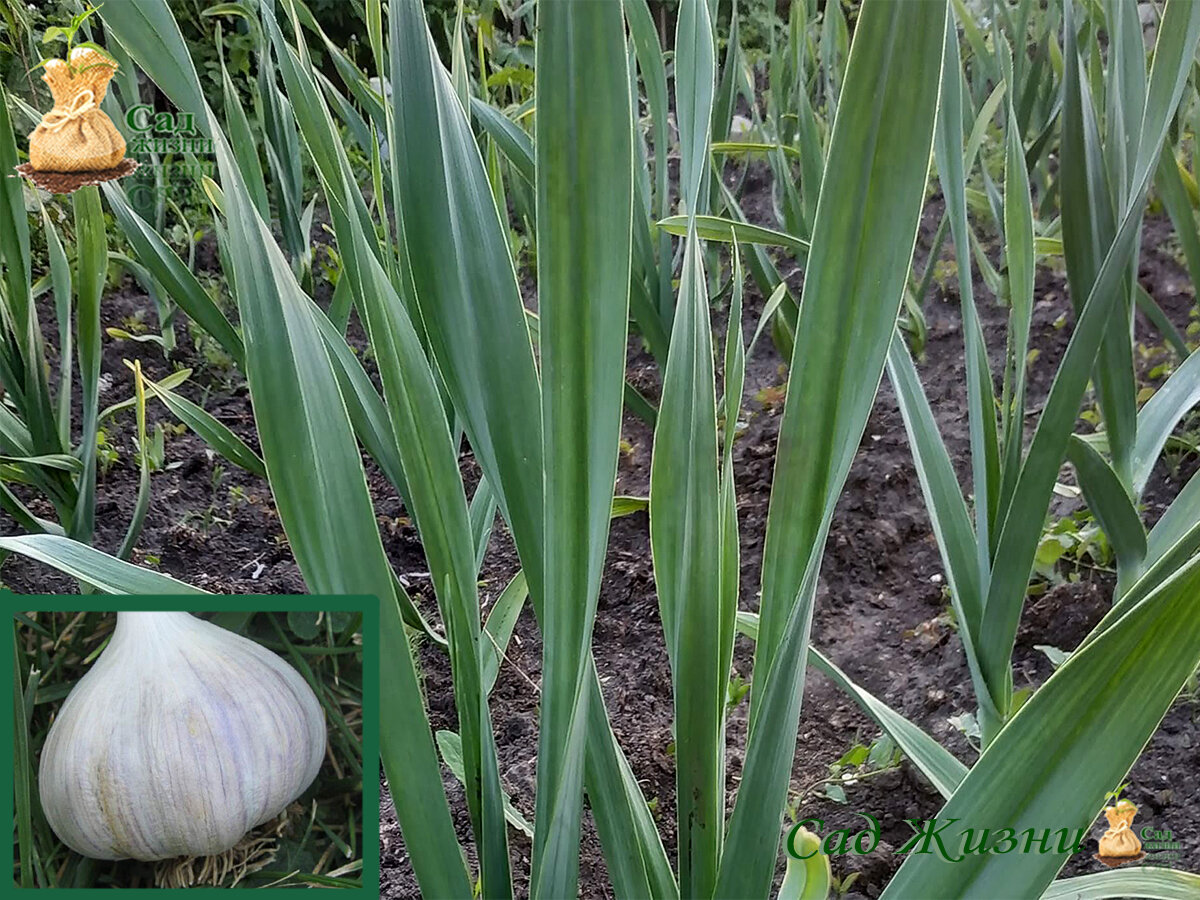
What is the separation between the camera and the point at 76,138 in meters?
0.42

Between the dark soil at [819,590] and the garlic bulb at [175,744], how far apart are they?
20 cm

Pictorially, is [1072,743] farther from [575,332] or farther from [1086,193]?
[1086,193]

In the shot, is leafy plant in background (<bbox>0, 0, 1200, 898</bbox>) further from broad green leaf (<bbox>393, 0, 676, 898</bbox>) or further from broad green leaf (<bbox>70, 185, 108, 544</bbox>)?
broad green leaf (<bbox>70, 185, 108, 544</bbox>)

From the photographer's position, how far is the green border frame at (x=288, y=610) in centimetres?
24

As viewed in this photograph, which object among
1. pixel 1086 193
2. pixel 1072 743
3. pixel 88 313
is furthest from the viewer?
pixel 88 313

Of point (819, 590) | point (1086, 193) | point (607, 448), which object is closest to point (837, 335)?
point (607, 448)

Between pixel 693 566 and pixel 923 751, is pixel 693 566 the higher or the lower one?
the higher one

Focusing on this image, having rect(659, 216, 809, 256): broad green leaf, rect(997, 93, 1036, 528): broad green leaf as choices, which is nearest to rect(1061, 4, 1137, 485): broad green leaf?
rect(997, 93, 1036, 528): broad green leaf

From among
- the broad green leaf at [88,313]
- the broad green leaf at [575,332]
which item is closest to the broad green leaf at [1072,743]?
the broad green leaf at [575,332]

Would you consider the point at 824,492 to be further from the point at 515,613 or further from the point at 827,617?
the point at 827,617

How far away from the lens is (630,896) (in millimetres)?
331

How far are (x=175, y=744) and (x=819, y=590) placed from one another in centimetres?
54

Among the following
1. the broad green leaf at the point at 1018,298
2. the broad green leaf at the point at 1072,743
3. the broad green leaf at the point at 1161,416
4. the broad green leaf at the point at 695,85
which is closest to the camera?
the broad green leaf at the point at 1072,743

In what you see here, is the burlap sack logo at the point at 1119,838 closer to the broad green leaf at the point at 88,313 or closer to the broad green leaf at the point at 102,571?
the broad green leaf at the point at 102,571
